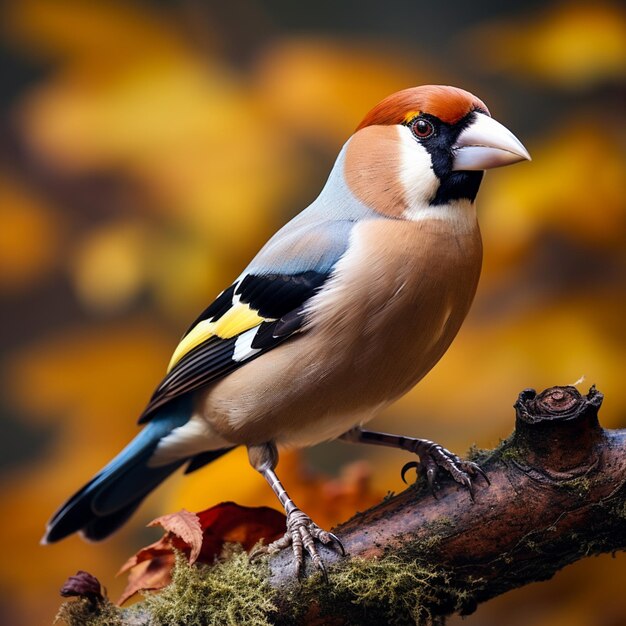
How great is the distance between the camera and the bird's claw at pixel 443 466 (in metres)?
1.34

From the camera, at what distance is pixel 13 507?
7.88 ft

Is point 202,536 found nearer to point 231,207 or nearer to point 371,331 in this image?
point 371,331

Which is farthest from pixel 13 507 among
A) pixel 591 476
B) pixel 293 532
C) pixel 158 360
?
pixel 591 476

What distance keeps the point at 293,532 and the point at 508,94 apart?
1.62 meters

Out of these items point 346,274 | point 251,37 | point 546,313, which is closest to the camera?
point 346,274

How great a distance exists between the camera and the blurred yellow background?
202 cm

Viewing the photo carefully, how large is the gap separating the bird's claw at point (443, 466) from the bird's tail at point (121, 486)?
493 millimetres

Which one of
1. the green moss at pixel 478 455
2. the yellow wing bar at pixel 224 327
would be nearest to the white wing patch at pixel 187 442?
the yellow wing bar at pixel 224 327

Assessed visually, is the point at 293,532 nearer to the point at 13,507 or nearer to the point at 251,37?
the point at 13,507

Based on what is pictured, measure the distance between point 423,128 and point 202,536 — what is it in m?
0.77

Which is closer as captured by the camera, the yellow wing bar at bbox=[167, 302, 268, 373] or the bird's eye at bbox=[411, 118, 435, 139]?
the bird's eye at bbox=[411, 118, 435, 139]

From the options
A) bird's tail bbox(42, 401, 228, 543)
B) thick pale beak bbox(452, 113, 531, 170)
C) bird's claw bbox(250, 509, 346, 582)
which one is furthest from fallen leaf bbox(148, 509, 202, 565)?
thick pale beak bbox(452, 113, 531, 170)

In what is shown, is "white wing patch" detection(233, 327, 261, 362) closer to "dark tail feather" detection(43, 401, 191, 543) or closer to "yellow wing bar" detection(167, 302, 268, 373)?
"yellow wing bar" detection(167, 302, 268, 373)

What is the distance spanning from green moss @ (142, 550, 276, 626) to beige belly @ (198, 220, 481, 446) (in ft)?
0.91
